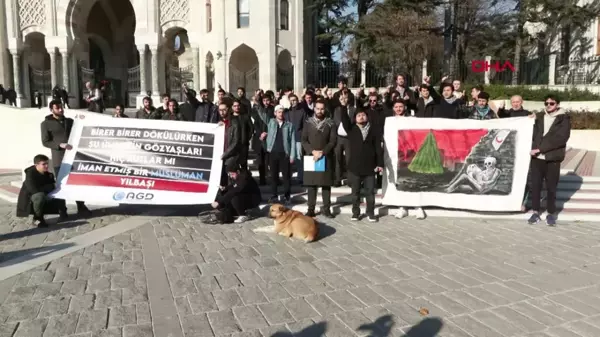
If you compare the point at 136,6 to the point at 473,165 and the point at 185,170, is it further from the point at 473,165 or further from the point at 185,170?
the point at 473,165

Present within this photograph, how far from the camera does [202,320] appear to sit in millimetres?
4352

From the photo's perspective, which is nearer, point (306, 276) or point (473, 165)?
point (306, 276)

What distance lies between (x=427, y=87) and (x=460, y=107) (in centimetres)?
83

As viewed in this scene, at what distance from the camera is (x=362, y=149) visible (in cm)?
796

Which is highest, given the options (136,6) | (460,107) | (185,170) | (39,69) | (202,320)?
(136,6)

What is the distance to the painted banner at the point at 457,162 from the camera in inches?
330

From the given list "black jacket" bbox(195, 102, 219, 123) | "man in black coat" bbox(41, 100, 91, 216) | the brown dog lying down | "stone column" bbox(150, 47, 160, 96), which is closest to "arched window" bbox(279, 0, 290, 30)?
"stone column" bbox(150, 47, 160, 96)

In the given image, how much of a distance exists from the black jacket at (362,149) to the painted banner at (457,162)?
0.77 meters

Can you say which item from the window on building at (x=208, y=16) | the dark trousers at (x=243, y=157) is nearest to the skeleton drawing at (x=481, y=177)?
the dark trousers at (x=243, y=157)

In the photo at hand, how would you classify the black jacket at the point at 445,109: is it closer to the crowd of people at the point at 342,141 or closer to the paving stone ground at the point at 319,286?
the crowd of people at the point at 342,141

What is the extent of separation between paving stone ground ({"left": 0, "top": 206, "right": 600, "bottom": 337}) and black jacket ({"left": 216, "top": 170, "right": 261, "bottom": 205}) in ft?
2.71

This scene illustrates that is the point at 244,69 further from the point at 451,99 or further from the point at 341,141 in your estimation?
the point at 451,99

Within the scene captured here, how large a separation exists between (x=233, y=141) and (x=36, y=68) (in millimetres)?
30393

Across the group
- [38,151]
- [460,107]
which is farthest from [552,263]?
[38,151]
